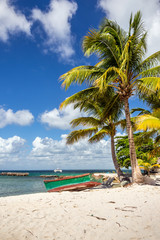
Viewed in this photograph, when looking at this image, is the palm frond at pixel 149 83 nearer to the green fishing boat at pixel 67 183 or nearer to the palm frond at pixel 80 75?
the palm frond at pixel 80 75

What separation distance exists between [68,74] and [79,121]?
4912mm

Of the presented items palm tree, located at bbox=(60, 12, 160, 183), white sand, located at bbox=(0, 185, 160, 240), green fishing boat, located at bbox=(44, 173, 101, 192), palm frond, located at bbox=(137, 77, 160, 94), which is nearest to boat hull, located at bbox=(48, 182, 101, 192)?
green fishing boat, located at bbox=(44, 173, 101, 192)

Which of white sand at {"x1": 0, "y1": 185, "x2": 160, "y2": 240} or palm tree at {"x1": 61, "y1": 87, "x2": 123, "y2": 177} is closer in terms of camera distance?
white sand at {"x1": 0, "y1": 185, "x2": 160, "y2": 240}

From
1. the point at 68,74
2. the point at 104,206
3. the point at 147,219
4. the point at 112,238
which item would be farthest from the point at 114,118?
the point at 112,238

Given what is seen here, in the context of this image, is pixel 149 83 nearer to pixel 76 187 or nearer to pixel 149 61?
pixel 149 61

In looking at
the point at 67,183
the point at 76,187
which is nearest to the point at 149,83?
the point at 76,187

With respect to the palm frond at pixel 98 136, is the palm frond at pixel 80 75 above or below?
above

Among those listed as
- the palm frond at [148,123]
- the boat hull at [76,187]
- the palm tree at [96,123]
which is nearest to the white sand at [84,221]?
the palm frond at [148,123]

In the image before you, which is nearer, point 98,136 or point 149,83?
point 149,83

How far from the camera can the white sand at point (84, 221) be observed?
3.47 meters

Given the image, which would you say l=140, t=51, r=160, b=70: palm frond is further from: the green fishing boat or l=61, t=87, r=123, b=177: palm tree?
the green fishing boat

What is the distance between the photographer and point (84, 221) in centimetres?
416

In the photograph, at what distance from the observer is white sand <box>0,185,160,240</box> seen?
3471 millimetres

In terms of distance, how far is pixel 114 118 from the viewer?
15273 millimetres
